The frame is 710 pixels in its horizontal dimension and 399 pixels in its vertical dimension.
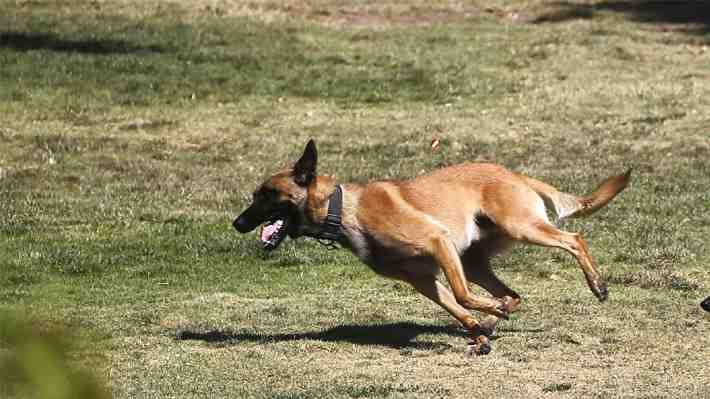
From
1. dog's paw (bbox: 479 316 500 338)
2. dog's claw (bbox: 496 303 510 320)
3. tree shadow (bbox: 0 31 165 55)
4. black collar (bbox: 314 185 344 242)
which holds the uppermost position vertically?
black collar (bbox: 314 185 344 242)

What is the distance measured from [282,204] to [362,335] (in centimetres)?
111

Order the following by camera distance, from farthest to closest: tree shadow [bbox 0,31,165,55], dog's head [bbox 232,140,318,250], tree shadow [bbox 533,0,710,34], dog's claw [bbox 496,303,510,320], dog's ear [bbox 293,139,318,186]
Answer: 1. tree shadow [bbox 533,0,710,34]
2. tree shadow [bbox 0,31,165,55]
3. dog's claw [bbox 496,303,510,320]
4. dog's head [bbox 232,140,318,250]
5. dog's ear [bbox 293,139,318,186]

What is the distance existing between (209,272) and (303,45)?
1252 cm

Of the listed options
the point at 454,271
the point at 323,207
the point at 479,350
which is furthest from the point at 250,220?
the point at 479,350

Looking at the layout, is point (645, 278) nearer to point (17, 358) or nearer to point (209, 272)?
point (209, 272)

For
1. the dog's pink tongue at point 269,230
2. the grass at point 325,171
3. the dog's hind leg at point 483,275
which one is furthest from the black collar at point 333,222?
the dog's hind leg at point 483,275

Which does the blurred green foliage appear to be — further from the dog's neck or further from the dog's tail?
the dog's tail

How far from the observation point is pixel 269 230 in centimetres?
731

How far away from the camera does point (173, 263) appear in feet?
34.3

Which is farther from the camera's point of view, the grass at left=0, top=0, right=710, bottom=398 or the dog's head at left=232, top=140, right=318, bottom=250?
the dog's head at left=232, top=140, right=318, bottom=250

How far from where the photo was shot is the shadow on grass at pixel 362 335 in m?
7.52

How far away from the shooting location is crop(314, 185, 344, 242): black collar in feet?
22.9

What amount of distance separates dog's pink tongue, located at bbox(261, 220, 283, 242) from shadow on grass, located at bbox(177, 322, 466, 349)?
70 centimetres

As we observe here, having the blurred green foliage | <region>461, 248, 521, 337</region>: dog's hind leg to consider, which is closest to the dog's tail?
<region>461, 248, 521, 337</region>: dog's hind leg
